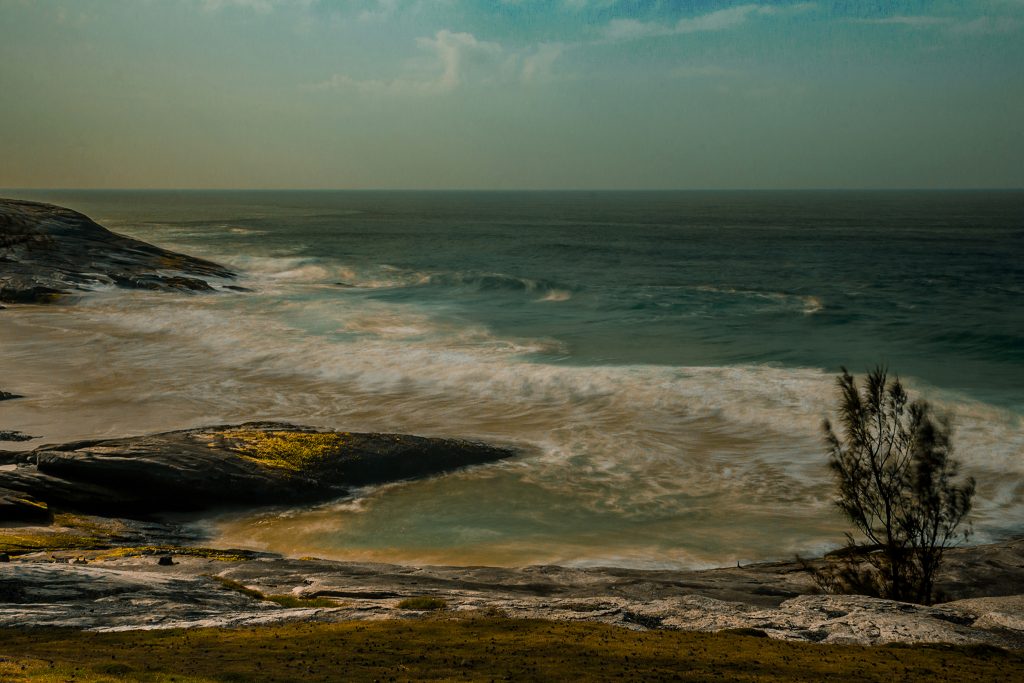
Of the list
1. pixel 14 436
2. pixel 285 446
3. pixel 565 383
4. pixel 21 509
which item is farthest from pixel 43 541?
pixel 565 383

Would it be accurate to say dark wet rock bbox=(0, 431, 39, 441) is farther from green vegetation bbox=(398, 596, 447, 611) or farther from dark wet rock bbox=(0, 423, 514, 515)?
green vegetation bbox=(398, 596, 447, 611)

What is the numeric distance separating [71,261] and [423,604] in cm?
5726

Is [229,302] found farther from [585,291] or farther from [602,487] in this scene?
[602,487]

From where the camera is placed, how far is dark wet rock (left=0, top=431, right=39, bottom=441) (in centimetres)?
2341

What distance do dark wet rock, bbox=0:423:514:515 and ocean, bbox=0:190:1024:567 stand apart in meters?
0.85

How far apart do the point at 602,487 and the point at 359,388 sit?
13.8 metres

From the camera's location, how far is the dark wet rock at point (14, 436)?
23.4 m

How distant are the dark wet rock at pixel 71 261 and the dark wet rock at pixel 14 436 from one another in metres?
32.0

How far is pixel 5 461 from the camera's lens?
20422mm

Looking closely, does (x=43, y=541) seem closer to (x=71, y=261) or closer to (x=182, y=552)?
(x=182, y=552)

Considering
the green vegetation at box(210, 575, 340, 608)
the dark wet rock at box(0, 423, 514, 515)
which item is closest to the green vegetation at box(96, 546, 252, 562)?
the green vegetation at box(210, 575, 340, 608)

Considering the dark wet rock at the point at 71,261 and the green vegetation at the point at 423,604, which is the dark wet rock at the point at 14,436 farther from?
the dark wet rock at the point at 71,261

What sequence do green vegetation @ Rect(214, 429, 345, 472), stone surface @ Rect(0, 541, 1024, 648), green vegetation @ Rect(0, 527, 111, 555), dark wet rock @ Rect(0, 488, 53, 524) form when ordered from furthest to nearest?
green vegetation @ Rect(214, 429, 345, 472), dark wet rock @ Rect(0, 488, 53, 524), green vegetation @ Rect(0, 527, 111, 555), stone surface @ Rect(0, 541, 1024, 648)

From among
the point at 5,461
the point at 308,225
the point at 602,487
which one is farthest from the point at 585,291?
the point at 308,225
